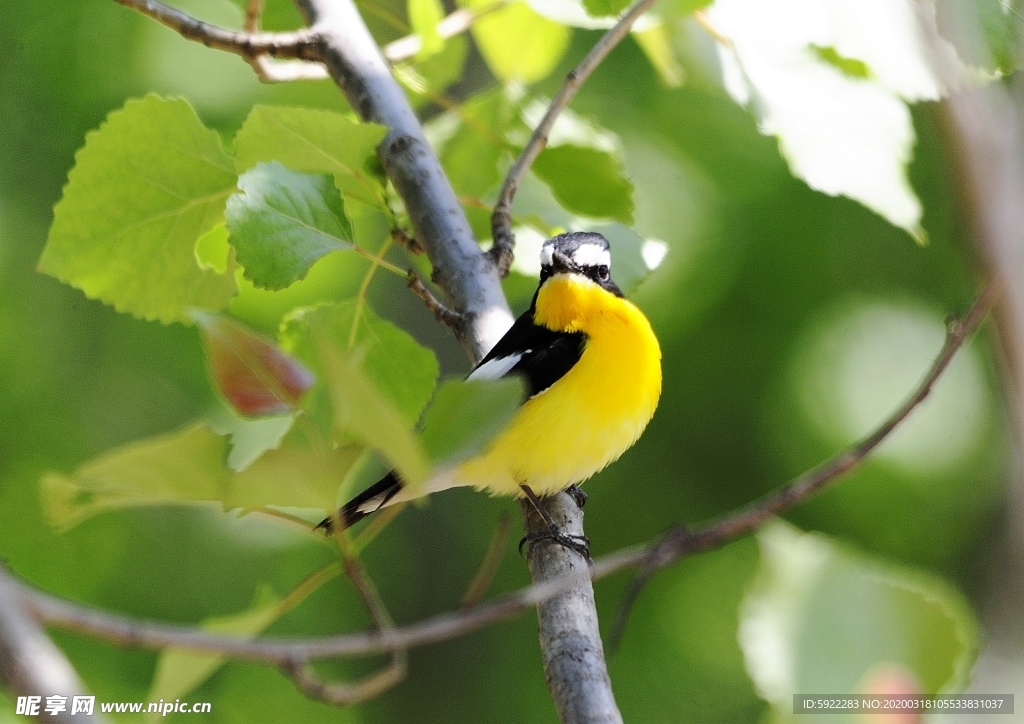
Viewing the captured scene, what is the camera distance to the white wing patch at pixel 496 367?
6.17 ft

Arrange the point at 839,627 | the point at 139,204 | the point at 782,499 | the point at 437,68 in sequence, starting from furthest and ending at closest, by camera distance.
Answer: the point at 437,68, the point at 139,204, the point at 839,627, the point at 782,499

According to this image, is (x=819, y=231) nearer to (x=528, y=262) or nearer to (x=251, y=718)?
(x=528, y=262)

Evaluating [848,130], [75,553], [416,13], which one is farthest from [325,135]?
[75,553]

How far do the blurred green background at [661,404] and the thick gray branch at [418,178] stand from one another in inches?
142

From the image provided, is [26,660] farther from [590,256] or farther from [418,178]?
[590,256]

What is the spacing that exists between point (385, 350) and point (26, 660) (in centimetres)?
142

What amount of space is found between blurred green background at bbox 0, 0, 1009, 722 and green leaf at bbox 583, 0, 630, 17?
3.73 meters

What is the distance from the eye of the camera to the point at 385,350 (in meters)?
2.03

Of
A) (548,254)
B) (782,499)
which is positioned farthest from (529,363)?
(782,499)

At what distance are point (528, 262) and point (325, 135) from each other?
67 cm

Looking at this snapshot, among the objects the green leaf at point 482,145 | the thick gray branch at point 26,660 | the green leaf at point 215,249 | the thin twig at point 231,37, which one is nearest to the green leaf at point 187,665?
the thick gray branch at point 26,660

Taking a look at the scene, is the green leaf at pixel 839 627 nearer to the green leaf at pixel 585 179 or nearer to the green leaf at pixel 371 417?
the green leaf at pixel 371 417

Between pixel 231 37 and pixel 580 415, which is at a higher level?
pixel 231 37

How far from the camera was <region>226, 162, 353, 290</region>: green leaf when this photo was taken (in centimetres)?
171
